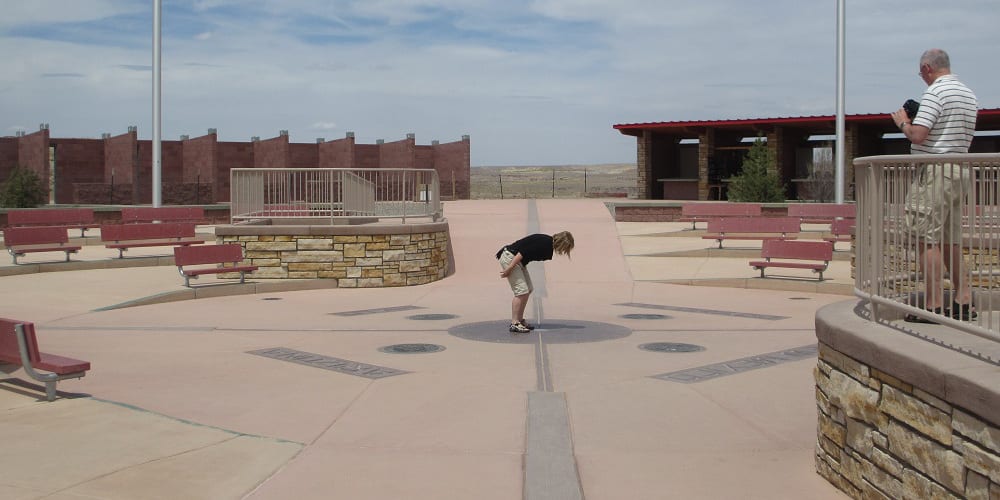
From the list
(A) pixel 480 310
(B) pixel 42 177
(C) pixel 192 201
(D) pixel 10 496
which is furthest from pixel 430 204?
(B) pixel 42 177

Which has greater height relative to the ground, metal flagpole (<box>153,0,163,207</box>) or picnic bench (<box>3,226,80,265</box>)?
metal flagpole (<box>153,0,163,207</box>)

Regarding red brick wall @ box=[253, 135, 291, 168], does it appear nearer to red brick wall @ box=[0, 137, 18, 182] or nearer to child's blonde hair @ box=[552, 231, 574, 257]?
red brick wall @ box=[0, 137, 18, 182]

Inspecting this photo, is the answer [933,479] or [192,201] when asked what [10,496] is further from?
[192,201]

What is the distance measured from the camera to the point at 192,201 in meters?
39.6

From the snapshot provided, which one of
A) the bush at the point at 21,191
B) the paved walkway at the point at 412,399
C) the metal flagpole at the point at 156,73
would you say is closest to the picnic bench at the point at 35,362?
the paved walkway at the point at 412,399

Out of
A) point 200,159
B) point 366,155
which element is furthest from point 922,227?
point 200,159

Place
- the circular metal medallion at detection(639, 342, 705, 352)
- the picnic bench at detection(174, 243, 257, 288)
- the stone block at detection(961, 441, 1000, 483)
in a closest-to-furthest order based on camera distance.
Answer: the stone block at detection(961, 441, 1000, 483), the circular metal medallion at detection(639, 342, 705, 352), the picnic bench at detection(174, 243, 257, 288)

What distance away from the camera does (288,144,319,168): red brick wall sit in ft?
135

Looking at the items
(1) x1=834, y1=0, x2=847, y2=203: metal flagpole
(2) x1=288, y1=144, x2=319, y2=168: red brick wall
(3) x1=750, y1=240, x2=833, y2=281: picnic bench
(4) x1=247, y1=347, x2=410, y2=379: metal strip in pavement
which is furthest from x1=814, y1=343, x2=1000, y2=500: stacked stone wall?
(2) x1=288, y1=144, x2=319, y2=168: red brick wall

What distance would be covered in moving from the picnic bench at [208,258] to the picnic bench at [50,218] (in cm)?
782

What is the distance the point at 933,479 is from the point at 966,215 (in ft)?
→ 4.54

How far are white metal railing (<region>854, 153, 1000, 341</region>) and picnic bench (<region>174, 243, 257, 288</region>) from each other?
450 inches

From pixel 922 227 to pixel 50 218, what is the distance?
21.5 metres

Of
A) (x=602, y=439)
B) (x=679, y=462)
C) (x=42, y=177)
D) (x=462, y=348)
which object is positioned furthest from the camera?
(x=42, y=177)
